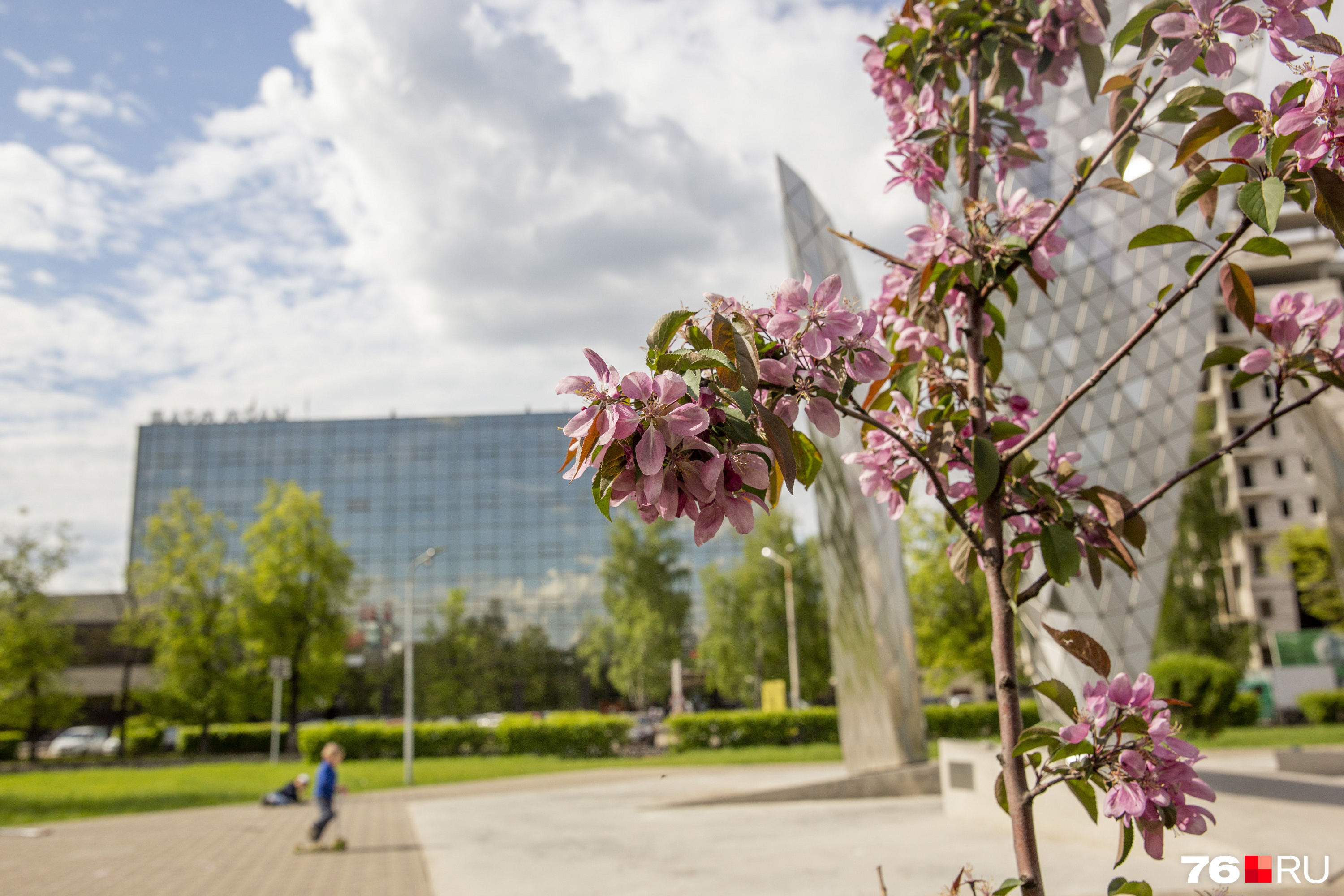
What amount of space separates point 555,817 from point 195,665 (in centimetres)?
2975

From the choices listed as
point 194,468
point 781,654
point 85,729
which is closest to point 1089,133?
point 781,654

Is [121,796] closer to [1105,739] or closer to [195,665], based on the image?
[195,665]

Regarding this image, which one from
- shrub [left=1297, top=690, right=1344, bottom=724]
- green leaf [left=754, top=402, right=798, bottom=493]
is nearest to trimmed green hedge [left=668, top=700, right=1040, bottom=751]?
shrub [left=1297, top=690, right=1344, bottom=724]

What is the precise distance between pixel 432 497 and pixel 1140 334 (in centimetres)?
6576

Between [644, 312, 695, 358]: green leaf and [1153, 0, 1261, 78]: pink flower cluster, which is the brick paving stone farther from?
[1153, 0, 1261, 78]: pink flower cluster

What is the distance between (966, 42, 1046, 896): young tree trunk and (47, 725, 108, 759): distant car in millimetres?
52154

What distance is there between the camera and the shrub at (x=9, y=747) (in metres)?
41.9

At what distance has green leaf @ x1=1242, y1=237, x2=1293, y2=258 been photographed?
5.50 ft

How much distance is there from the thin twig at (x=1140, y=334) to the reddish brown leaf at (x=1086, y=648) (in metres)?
0.42

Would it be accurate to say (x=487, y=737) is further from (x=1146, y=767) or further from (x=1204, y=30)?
(x=1204, y=30)

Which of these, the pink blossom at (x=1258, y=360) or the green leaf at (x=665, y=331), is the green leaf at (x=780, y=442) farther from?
the pink blossom at (x=1258, y=360)

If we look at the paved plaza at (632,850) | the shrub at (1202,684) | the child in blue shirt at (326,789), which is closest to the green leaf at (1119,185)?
the paved plaza at (632,850)

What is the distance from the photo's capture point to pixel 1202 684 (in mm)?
21172

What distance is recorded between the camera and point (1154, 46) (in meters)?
1.99
